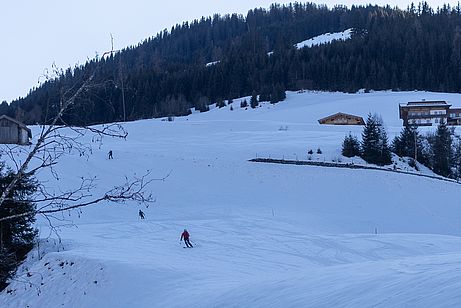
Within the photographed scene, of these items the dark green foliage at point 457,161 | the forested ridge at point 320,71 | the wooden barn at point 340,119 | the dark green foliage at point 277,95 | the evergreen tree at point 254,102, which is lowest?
the dark green foliage at point 457,161

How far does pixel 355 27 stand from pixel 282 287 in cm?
A: 15986

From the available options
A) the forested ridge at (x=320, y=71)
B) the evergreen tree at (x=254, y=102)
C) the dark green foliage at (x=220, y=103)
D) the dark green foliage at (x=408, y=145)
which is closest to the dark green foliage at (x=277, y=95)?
the forested ridge at (x=320, y=71)

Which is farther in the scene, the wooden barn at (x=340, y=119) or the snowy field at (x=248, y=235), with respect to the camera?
the wooden barn at (x=340, y=119)

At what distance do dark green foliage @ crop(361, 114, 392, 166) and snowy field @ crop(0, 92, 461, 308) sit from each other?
91.0 inches

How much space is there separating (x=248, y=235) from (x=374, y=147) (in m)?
24.7

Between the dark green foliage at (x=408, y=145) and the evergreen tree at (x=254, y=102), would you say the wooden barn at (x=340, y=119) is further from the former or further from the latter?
the dark green foliage at (x=408, y=145)

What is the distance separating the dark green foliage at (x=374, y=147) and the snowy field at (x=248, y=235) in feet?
7.59

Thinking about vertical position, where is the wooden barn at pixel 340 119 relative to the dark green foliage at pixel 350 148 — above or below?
above

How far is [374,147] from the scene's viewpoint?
152ft

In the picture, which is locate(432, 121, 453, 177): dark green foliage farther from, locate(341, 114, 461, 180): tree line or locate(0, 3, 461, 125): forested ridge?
locate(0, 3, 461, 125): forested ridge

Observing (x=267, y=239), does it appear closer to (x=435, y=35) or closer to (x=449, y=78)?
(x=449, y=78)

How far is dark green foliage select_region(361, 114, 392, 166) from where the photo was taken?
1795 inches

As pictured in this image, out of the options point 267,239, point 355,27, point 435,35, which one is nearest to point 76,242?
point 267,239

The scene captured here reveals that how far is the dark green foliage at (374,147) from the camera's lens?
150ft
